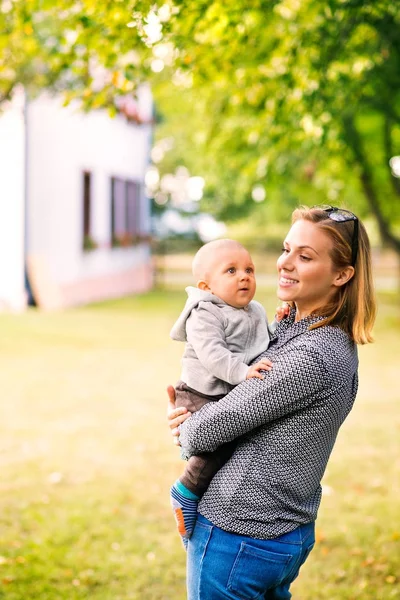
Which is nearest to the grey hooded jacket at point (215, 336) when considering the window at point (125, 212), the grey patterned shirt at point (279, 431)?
the grey patterned shirt at point (279, 431)

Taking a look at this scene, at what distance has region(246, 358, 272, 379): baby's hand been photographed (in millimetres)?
2447

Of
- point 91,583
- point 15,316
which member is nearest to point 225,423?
point 91,583

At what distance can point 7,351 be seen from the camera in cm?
1280

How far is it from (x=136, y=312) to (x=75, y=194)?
3274 millimetres

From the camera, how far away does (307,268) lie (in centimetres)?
253

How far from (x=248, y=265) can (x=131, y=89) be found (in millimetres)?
2848

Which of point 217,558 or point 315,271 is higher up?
point 315,271

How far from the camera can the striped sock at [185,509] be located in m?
2.60

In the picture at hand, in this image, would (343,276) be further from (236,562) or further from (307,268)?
(236,562)

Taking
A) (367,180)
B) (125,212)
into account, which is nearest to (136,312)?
(367,180)

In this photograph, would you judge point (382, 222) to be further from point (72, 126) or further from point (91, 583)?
point (91, 583)

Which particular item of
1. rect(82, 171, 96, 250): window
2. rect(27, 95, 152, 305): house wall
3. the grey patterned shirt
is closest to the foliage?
the grey patterned shirt

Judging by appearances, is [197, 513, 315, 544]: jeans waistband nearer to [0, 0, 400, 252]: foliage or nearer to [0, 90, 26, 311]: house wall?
[0, 0, 400, 252]: foliage

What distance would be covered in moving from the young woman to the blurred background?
99cm
